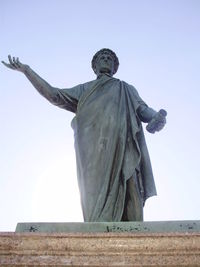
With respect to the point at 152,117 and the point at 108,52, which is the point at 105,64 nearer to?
the point at 108,52

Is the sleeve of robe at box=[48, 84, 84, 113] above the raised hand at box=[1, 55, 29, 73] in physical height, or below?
below

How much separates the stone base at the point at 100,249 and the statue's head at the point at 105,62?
333cm

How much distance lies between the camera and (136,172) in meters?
5.46

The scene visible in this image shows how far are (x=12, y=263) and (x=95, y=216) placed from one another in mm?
1469

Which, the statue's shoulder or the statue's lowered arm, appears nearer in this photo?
the statue's lowered arm

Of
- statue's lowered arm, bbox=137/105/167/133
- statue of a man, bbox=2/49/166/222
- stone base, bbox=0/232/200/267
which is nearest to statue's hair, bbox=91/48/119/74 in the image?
statue of a man, bbox=2/49/166/222

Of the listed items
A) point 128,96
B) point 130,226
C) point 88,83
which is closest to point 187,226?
point 130,226

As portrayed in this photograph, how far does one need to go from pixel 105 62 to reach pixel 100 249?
138 inches

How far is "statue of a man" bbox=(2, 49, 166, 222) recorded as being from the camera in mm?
5168

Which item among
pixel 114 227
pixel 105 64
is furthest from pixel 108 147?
pixel 105 64

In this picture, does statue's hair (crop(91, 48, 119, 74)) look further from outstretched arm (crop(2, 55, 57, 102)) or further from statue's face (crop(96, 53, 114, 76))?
outstretched arm (crop(2, 55, 57, 102))

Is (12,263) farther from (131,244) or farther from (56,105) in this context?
(56,105)

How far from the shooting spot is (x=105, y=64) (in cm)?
673

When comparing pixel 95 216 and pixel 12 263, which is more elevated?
pixel 95 216
